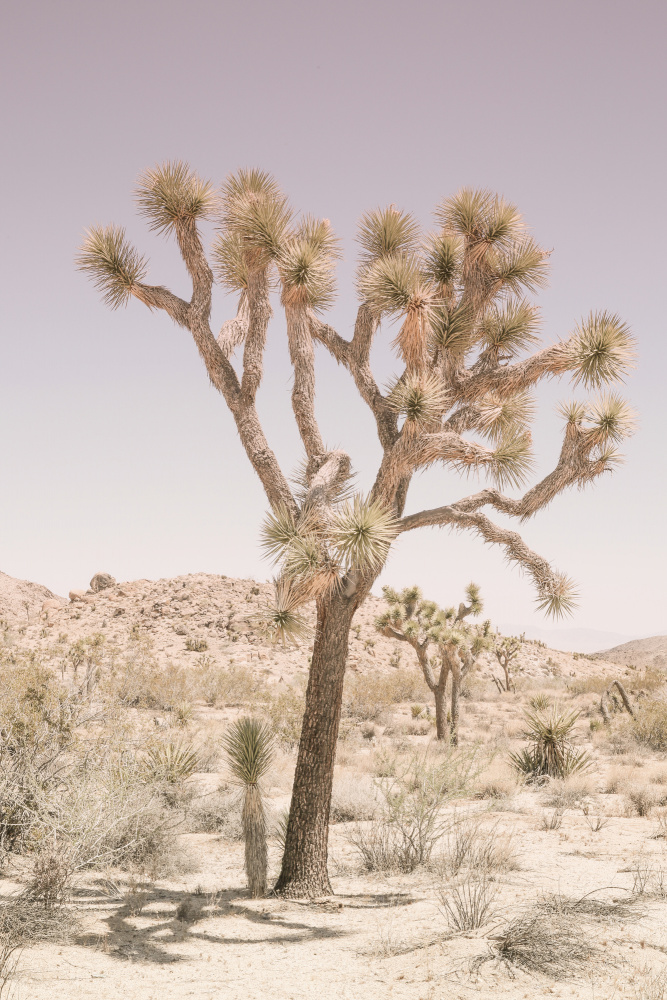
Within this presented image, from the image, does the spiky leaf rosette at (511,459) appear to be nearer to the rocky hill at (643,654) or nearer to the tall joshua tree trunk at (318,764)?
the tall joshua tree trunk at (318,764)

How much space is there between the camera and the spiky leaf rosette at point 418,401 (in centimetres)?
638

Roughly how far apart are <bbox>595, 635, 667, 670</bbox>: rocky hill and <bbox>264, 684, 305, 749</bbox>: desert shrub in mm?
31467

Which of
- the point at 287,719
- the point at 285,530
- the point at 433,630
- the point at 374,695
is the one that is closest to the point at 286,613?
the point at 285,530

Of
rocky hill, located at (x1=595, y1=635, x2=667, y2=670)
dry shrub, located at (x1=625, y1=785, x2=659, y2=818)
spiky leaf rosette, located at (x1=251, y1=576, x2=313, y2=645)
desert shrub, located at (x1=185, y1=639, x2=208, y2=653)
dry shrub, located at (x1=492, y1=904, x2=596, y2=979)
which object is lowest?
dry shrub, located at (x1=492, y1=904, x2=596, y2=979)

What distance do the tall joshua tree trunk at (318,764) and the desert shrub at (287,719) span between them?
7.14 metres

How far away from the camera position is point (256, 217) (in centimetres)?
696

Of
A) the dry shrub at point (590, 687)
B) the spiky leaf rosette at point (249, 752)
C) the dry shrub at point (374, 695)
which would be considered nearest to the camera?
the spiky leaf rosette at point (249, 752)

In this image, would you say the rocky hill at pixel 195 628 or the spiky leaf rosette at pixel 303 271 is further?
the rocky hill at pixel 195 628

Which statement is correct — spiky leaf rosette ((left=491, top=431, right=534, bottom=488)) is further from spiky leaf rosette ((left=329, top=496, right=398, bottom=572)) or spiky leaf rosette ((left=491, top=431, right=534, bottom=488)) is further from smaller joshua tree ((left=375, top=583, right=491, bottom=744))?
smaller joshua tree ((left=375, top=583, right=491, bottom=744))

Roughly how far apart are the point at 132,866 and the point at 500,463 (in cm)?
585

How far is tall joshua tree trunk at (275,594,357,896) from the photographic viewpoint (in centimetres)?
633

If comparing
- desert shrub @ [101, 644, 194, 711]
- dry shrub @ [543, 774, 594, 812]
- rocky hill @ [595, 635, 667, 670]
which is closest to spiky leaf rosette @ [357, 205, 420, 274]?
dry shrub @ [543, 774, 594, 812]

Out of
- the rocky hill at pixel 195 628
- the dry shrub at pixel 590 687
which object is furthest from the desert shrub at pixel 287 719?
the dry shrub at pixel 590 687

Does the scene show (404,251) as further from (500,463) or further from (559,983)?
(559,983)
